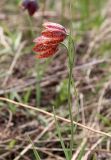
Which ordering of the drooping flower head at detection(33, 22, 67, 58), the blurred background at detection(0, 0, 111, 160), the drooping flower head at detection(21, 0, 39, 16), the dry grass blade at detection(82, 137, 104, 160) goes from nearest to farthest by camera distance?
the drooping flower head at detection(33, 22, 67, 58) < the dry grass blade at detection(82, 137, 104, 160) < the blurred background at detection(0, 0, 111, 160) < the drooping flower head at detection(21, 0, 39, 16)

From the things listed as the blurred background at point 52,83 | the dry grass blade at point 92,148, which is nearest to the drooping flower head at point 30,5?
the blurred background at point 52,83

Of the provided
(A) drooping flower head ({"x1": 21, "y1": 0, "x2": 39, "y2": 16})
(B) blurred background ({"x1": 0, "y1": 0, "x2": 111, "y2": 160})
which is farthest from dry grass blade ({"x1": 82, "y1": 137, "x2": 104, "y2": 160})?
(A) drooping flower head ({"x1": 21, "y1": 0, "x2": 39, "y2": 16})

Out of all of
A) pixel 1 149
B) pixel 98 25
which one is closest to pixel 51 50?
pixel 1 149

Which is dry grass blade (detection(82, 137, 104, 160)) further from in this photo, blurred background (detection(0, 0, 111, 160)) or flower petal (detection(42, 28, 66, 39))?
flower petal (detection(42, 28, 66, 39))

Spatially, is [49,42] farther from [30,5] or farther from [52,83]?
[52,83]

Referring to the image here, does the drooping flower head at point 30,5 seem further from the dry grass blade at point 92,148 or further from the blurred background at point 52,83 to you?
the dry grass blade at point 92,148

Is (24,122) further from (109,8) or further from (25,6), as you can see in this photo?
(109,8)

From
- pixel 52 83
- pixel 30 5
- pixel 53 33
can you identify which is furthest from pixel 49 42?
pixel 52 83

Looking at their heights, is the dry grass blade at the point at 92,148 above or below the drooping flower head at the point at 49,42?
below

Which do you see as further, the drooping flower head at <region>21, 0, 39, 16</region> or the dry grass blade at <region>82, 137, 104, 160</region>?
the drooping flower head at <region>21, 0, 39, 16</region>
